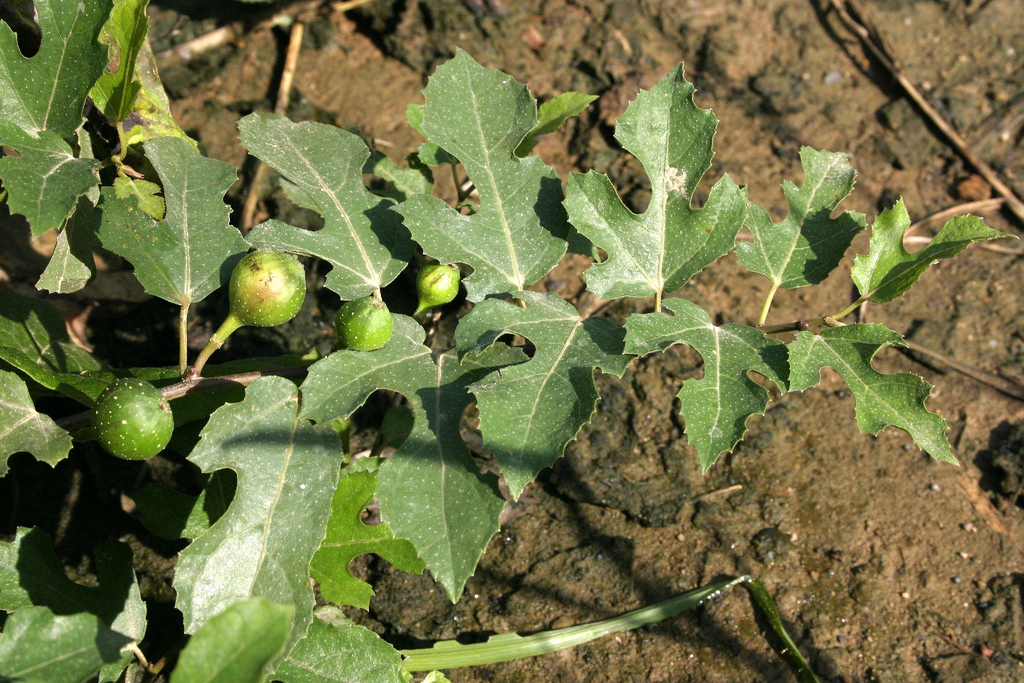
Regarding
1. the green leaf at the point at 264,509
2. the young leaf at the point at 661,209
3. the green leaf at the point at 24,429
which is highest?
the young leaf at the point at 661,209

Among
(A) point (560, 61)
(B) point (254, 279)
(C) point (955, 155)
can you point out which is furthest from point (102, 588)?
(C) point (955, 155)

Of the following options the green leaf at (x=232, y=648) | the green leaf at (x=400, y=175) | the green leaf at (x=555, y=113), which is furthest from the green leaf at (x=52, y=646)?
the green leaf at (x=555, y=113)

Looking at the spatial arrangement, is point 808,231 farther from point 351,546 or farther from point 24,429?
point 24,429

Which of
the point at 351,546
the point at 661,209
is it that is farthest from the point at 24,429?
the point at 661,209

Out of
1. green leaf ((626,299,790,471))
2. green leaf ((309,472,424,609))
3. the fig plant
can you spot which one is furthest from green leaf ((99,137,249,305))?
green leaf ((626,299,790,471))

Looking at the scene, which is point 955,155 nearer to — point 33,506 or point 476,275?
point 476,275

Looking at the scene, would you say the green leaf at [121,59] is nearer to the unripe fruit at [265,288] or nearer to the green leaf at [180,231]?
the green leaf at [180,231]
